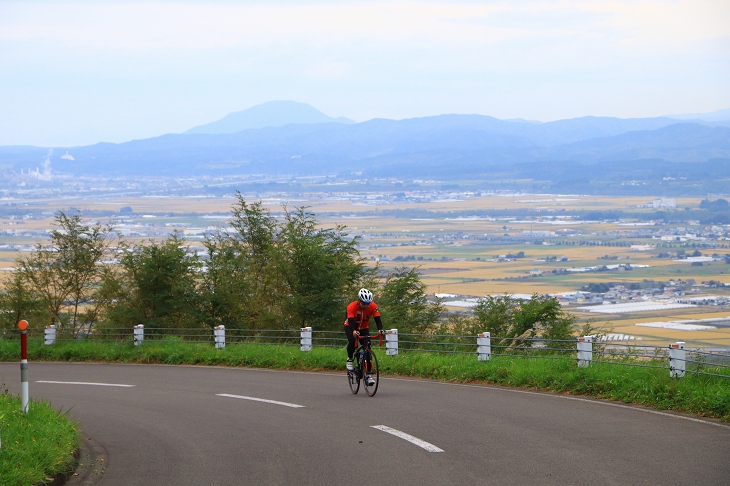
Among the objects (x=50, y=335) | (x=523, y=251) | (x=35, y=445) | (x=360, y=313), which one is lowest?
(x=523, y=251)

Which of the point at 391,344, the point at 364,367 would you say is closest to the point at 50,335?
the point at 391,344

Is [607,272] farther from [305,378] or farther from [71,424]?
[71,424]

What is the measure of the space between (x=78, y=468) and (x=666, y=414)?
7133mm

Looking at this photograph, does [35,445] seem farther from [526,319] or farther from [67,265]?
[67,265]

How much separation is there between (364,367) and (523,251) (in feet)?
369

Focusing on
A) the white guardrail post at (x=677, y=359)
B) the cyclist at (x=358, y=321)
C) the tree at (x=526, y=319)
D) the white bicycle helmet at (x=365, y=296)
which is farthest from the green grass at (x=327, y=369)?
the tree at (x=526, y=319)

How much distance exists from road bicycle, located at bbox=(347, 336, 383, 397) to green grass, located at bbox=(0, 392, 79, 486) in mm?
4656

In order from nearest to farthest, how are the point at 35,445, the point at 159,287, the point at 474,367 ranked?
the point at 35,445 → the point at 474,367 → the point at 159,287

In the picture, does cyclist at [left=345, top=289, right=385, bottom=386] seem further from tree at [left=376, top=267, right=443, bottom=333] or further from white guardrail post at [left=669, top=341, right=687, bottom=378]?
tree at [left=376, top=267, right=443, bottom=333]

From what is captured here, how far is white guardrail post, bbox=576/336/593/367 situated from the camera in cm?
1488

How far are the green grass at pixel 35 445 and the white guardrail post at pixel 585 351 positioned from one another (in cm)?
806

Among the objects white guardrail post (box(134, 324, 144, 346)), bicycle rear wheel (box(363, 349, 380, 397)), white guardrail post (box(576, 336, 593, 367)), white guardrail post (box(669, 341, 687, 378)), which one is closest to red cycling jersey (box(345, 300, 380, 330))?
bicycle rear wheel (box(363, 349, 380, 397))

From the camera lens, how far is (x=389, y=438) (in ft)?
33.6

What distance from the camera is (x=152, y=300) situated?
96.1 ft
